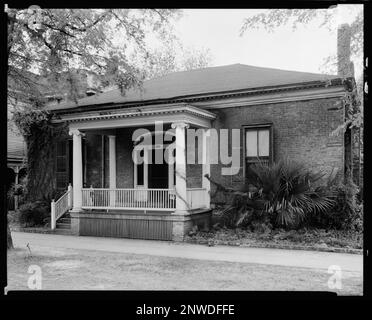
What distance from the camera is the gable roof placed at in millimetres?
12578

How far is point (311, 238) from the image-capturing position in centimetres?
980

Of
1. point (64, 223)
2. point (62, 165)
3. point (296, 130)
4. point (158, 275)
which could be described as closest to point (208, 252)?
point (158, 275)

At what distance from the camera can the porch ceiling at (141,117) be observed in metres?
11.3

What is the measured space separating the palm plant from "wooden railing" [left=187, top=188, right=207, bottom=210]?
1944mm

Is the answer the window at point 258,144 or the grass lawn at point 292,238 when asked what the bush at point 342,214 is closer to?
the grass lawn at point 292,238

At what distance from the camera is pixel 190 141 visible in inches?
516

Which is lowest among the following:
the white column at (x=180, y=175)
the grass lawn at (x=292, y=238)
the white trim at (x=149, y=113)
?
the grass lawn at (x=292, y=238)

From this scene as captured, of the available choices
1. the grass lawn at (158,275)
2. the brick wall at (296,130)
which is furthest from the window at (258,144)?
the grass lawn at (158,275)

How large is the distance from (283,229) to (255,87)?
4356 millimetres

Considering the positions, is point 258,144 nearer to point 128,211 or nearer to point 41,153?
point 128,211

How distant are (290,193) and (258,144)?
254 cm
